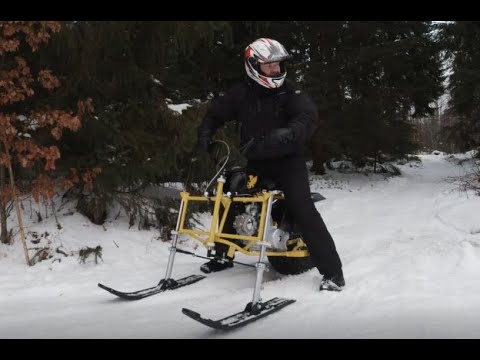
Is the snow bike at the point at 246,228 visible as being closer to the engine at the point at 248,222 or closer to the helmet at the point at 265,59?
the engine at the point at 248,222

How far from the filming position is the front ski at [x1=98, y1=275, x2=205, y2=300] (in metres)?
4.11

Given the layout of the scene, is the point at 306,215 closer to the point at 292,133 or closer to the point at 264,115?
the point at 292,133

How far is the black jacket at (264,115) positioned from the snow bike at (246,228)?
0.29 meters

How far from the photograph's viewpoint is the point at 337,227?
8297 mm

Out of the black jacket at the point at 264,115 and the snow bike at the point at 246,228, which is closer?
the snow bike at the point at 246,228

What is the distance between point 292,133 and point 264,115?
58 centimetres

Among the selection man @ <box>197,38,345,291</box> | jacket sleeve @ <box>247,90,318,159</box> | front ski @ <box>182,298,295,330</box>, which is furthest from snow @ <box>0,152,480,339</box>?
jacket sleeve @ <box>247,90,318,159</box>

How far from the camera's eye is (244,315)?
354cm

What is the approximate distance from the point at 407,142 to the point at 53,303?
1571 centimetres

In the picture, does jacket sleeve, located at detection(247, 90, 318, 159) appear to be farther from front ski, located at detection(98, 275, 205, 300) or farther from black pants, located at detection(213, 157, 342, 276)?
front ski, located at detection(98, 275, 205, 300)

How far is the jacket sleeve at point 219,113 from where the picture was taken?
473cm

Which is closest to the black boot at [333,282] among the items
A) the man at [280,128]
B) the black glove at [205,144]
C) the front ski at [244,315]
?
the man at [280,128]
